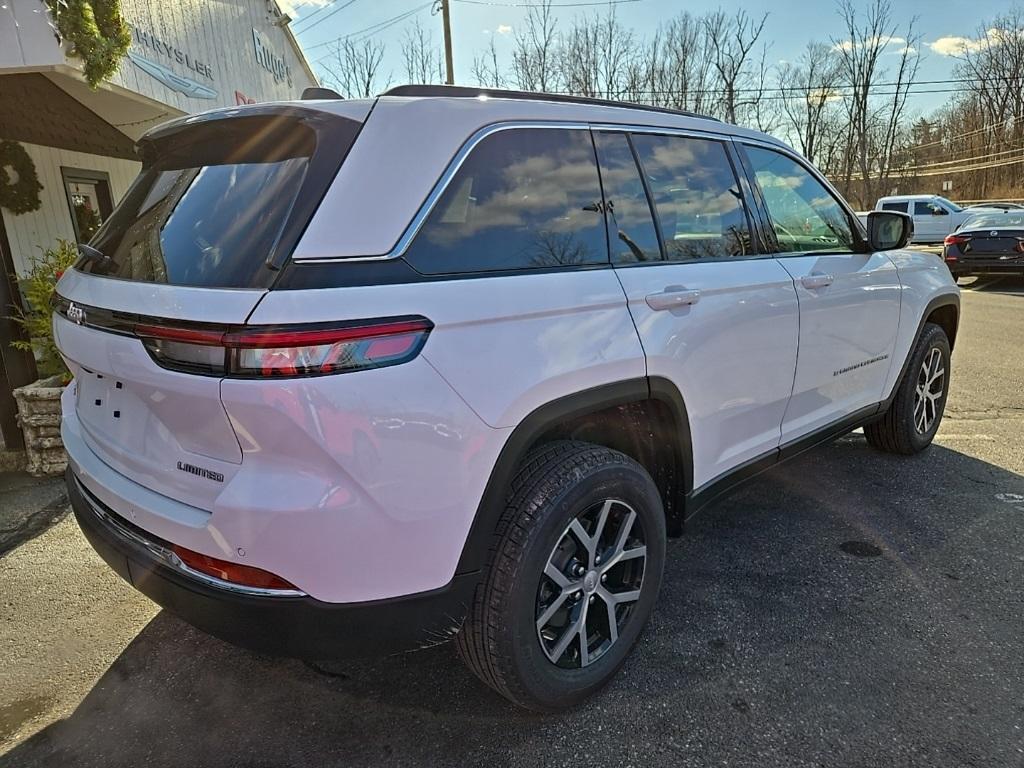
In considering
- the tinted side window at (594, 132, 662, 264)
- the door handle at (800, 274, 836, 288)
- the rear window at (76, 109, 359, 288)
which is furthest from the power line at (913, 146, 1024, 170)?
the rear window at (76, 109, 359, 288)

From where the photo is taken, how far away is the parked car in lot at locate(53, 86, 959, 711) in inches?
63.7

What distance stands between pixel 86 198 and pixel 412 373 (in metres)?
10.0

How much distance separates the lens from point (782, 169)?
3295 millimetres

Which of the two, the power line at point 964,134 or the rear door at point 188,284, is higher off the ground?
the power line at point 964,134

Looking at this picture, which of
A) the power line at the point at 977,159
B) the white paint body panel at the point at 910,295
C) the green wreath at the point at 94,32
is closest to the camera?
the white paint body panel at the point at 910,295

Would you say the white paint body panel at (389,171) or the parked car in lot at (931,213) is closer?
the white paint body panel at (389,171)

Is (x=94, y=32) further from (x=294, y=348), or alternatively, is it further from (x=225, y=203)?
(x=294, y=348)

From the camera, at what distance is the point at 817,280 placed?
3111 millimetres

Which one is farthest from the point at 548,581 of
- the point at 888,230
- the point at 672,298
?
the point at 888,230

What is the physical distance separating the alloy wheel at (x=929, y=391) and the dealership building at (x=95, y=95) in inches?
237

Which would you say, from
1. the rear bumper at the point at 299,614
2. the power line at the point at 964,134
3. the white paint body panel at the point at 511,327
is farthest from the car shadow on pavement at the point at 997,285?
the power line at the point at 964,134

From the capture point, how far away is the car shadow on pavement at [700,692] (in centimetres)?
208

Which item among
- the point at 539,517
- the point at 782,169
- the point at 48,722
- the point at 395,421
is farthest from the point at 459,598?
the point at 782,169

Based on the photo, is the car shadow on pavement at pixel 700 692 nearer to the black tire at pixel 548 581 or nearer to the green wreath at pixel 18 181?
the black tire at pixel 548 581
